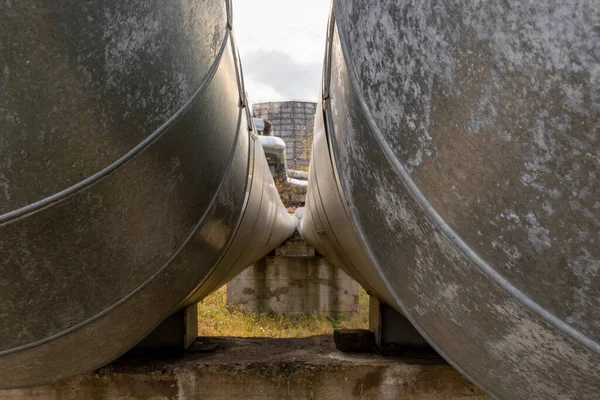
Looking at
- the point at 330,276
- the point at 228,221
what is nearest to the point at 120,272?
the point at 228,221

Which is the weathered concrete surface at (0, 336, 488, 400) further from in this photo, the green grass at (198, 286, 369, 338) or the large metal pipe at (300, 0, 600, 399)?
the green grass at (198, 286, 369, 338)

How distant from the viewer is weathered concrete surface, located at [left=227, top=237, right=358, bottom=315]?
7109 mm

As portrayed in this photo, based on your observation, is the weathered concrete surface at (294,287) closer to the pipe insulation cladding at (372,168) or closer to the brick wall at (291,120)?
the pipe insulation cladding at (372,168)

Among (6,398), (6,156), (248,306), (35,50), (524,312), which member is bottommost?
(248,306)

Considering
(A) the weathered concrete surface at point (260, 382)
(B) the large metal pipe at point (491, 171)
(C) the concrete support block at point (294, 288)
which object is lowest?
(C) the concrete support block at point (294, 288)

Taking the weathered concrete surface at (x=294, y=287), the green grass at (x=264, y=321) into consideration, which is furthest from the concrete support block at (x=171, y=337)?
the weathered concrete surface at (x=294, y=287)

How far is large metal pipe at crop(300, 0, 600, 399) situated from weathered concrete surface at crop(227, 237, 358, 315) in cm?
609

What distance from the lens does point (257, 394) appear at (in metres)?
1.99

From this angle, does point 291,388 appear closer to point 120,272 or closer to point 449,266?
point 120,272

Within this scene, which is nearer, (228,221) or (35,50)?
(35,50)

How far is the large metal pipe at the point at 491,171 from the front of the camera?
65 cm

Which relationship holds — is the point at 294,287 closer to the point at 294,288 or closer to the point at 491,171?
the point at 294,288

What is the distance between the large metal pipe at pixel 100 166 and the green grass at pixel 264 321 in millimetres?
4638

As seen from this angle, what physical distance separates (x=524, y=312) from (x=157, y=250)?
746mm
